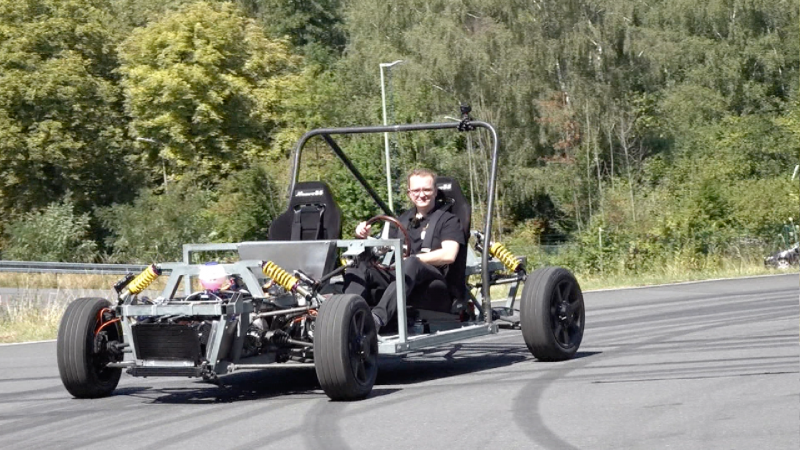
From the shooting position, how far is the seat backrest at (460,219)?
11.7 metres

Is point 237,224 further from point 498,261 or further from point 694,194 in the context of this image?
point 498,261

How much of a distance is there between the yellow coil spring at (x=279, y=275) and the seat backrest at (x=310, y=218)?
1556mm

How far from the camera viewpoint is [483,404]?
9.38 meters

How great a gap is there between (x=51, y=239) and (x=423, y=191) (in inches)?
1722

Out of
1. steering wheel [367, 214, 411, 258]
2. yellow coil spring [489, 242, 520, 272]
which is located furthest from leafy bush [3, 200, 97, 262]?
steering wheel [367, 214, 411, 258]

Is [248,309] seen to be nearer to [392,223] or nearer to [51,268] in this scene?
[392,223]

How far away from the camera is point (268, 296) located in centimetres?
1042

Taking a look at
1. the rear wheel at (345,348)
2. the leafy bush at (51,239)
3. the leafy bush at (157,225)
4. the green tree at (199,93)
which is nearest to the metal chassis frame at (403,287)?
the rear wheel at (345,348)

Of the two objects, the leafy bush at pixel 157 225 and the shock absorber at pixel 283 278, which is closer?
the shock absorber at pixel 283 278

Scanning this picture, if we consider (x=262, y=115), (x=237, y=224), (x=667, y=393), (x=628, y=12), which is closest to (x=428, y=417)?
(x=667, y=393)

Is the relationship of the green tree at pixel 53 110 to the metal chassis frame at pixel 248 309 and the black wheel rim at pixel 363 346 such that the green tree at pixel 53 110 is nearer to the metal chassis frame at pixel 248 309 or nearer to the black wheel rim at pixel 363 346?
the metal chassis frame at pixel 248 309

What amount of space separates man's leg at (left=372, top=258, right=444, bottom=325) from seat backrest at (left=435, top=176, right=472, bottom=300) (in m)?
0.21

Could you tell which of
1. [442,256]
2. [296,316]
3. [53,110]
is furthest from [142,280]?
[53,110]

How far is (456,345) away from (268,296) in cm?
390
